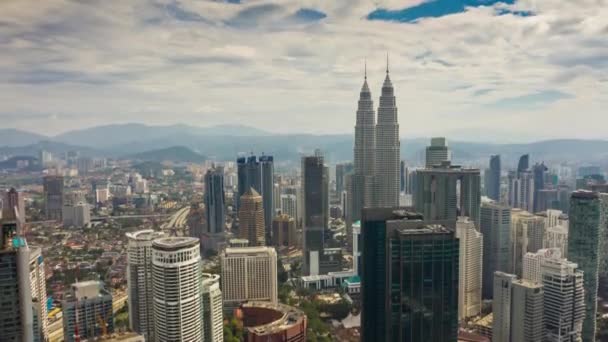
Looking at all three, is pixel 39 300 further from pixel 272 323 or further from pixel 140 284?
pixel 272 323

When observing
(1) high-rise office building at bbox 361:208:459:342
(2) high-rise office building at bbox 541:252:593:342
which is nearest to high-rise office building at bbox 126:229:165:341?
(1) high-rise office building at bbox 361:208:459:342

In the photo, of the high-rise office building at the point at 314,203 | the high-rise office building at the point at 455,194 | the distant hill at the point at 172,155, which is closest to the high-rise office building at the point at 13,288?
the high-rise office building at the point at 455,194

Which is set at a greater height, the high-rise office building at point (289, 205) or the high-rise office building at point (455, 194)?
the high-rise office building at point (455, 194)

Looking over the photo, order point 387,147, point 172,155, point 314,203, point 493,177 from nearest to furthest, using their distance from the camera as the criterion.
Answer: point 314,203 < point 387,147 < point 493,177 < point 172,155

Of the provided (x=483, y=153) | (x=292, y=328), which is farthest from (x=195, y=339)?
(x=483, y=153)

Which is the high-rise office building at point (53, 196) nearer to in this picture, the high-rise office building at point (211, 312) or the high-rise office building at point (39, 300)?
the high-rise office building at point (39, 300)

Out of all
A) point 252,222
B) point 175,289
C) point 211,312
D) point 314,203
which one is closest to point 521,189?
point 314,203

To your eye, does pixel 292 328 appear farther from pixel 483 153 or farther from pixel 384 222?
pixel 483 153

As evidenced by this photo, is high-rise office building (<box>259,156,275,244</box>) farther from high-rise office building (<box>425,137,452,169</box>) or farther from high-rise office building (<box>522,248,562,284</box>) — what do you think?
high-rise office building (<box>522,248,562,284</box>)
